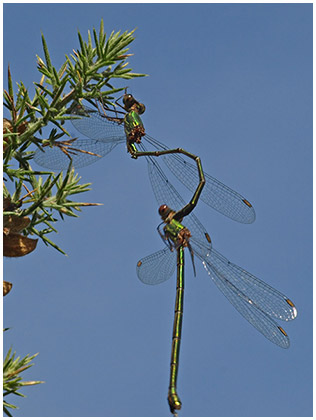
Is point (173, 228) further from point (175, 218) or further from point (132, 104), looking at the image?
point (132, 104)

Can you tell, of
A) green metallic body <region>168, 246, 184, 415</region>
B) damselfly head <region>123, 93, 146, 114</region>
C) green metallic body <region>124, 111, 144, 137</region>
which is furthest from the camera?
damselfly head <region>123, 93, 146, 114</region>

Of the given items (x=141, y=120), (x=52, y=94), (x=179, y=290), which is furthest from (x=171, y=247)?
(x=52, y=94)

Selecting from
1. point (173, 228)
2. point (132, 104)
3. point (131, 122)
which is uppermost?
point (132, 104)

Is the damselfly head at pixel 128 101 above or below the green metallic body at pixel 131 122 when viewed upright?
above

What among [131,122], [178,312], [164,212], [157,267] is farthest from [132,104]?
[178,312]

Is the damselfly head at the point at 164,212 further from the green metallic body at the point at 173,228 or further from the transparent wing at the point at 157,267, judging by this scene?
the transparent wing at the point at 157,267

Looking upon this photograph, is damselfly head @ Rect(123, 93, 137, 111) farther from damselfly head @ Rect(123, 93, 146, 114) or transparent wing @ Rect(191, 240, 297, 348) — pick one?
transparent wing @ Rect(191, 240, 297, 348)
